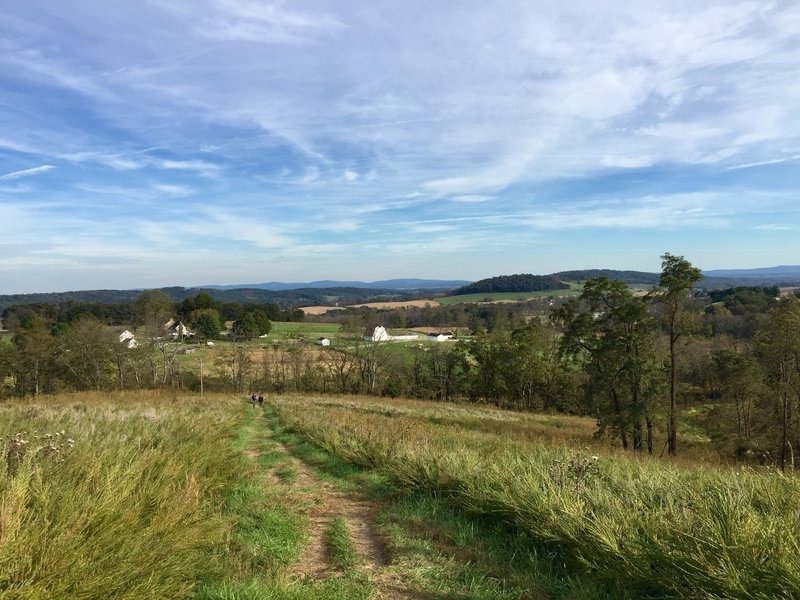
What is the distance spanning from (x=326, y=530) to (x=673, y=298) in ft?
61.4

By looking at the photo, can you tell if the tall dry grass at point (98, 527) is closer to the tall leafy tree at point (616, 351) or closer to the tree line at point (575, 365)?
the tall leafy tree at point (616, 351)

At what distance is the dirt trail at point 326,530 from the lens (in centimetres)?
417

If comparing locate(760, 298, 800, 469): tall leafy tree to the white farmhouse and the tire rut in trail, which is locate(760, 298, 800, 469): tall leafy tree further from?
the white farmhouse

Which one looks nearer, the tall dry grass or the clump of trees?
the tall dry grass

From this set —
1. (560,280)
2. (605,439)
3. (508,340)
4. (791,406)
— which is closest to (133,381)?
(508,340)

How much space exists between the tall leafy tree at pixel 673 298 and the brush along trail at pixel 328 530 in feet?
55.3

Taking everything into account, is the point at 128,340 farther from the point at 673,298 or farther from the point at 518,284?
the point at 518,284

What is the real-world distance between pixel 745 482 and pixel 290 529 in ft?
18.6

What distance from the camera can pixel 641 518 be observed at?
14.5ft

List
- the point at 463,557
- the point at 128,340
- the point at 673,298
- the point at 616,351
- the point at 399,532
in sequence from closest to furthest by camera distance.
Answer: the point at 463,557 < the point at 399,532 < the point at 673,298 < the point at 616,351 < the point at 128,340

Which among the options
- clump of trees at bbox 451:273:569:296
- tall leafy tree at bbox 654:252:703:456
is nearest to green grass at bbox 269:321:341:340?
tall leafy tree at bbox 654:252:703:456

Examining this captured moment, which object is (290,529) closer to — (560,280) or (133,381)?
(133,381)

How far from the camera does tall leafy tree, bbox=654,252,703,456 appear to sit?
1892 cm

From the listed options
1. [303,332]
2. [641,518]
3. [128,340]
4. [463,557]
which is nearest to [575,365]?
[641,518]
